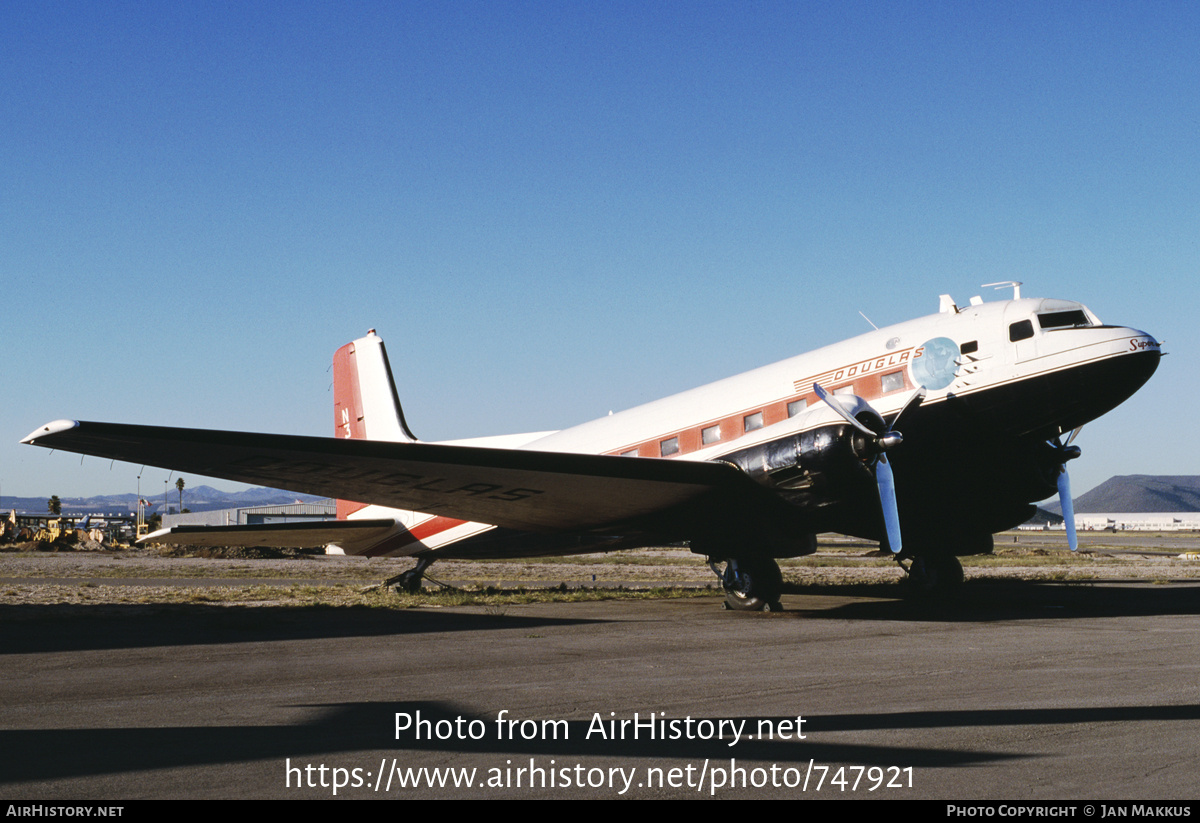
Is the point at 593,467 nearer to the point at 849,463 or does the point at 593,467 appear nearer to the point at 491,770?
the point at 849,463

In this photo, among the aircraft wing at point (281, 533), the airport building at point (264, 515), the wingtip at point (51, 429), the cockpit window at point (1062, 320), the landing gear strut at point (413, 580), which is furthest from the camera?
the airport building at point (264, 515)

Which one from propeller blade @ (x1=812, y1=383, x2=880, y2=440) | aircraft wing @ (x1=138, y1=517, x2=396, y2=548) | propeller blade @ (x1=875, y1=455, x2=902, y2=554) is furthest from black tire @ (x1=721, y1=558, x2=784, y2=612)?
aircraft wing @ (x1=138, y1=517, x2=396, y2=548)

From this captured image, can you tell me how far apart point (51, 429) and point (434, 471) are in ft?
18.6

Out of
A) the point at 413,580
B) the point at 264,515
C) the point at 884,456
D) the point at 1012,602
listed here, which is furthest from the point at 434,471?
the point at 264,515

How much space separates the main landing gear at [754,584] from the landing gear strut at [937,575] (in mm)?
4262

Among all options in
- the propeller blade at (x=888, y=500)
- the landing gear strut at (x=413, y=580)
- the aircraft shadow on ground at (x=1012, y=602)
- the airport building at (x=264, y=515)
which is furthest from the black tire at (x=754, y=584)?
the airport building at (x=264, y=515)

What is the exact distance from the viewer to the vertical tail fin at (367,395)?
23.1m

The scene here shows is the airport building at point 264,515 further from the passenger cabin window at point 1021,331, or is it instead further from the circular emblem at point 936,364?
the passenger cabin window at point 1021,331

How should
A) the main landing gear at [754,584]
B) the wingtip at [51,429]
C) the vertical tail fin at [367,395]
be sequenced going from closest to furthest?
the wingtip at [51,429] < the main landing gear at [754,584] < the vertical tail fin at [367,395]

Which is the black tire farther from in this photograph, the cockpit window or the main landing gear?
the cockpit window

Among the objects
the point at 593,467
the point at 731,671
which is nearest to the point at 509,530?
the point at 593,467

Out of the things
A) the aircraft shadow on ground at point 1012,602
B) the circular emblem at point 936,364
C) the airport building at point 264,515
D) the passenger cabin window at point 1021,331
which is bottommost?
the aircraft shadow on ground at point 1012,602

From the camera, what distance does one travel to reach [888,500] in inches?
566

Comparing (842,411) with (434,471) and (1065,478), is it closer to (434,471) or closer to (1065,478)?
(1065,478)
